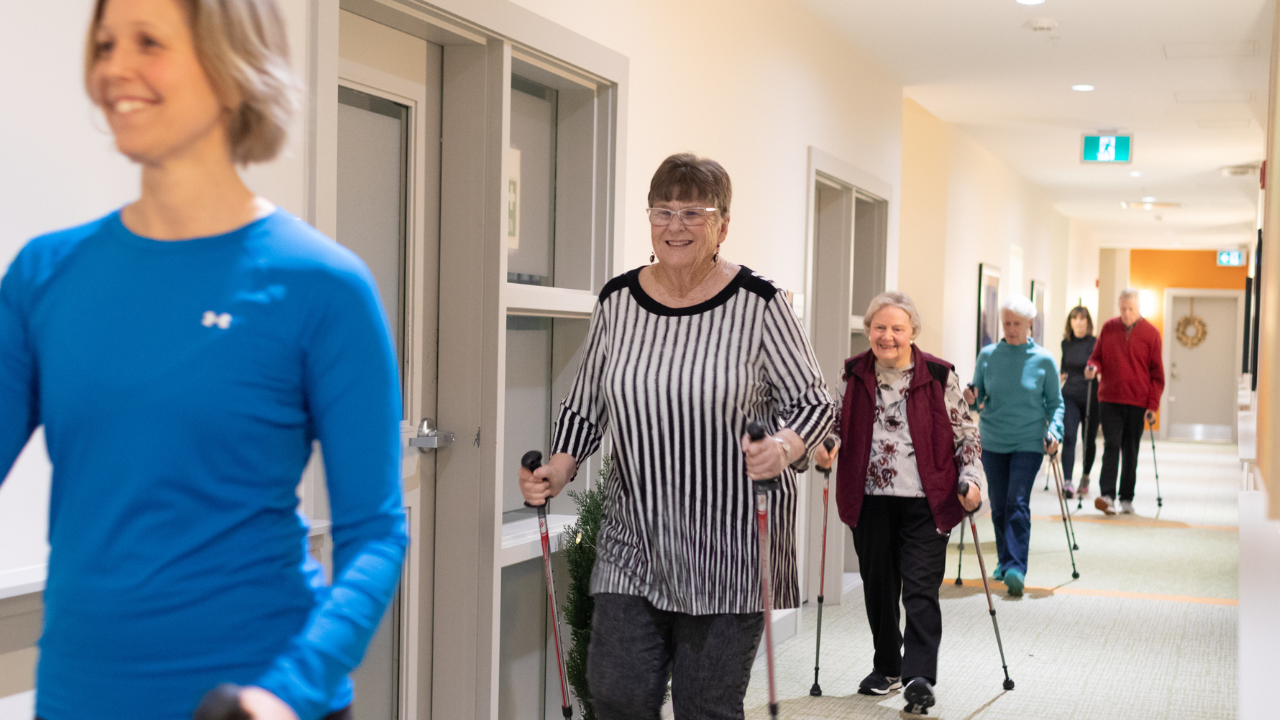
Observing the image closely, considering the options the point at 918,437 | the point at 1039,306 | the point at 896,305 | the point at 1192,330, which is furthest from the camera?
the point at 1192,330

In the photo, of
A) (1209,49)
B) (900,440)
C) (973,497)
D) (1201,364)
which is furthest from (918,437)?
(1201,364)

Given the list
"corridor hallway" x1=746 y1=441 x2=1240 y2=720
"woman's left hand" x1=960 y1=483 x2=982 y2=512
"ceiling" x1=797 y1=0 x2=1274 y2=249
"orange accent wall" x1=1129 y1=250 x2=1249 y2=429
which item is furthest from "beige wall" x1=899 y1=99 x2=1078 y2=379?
"orange accent wall" x1=1129 y1=250 x2=1249 y2=429

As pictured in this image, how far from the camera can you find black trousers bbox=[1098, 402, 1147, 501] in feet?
30.6

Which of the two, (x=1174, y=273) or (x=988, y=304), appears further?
(x=1174, y=273)

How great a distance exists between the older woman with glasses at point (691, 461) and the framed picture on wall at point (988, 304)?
8.08m

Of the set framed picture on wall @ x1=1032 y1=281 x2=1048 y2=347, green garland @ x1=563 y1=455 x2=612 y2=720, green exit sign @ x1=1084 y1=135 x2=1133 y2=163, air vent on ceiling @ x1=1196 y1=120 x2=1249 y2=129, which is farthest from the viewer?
framed picture on wall @ x1=1032 y1=281 x2=1048 y2=347

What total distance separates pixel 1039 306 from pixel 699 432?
39.7ft

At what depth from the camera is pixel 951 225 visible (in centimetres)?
905

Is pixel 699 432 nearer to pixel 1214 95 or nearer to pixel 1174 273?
pixel 1214 95

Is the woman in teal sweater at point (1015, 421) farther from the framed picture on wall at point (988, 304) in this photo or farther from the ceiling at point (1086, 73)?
the framed picture on wall at point (988, 304)

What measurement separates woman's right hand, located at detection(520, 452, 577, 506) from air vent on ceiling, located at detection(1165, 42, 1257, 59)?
17.7 ft

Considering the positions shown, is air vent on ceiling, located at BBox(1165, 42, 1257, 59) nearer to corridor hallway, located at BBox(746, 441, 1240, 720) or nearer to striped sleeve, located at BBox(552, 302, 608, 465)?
corridor hallway, located at BBox(746, 441, 1240, 720)

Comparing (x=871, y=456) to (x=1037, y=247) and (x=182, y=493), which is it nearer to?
(x=182, y=493)

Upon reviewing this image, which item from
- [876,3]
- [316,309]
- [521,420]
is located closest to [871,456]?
[521,420]
